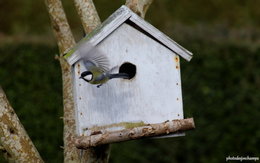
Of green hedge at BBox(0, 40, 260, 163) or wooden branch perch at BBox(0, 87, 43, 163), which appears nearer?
wooden branch perch at BBox(0, 87, 43, 163)

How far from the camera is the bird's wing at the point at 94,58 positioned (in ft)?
8.63

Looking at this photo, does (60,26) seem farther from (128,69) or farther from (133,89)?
(133,89)

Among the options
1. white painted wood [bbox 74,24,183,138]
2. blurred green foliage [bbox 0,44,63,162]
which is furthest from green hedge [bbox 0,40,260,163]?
white painted wood [bbox 74,24,183,138]

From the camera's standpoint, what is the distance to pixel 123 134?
259 centimetres

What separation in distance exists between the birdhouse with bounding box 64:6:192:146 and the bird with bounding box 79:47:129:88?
0.02 metres

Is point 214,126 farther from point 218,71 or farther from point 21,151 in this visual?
point 21,151

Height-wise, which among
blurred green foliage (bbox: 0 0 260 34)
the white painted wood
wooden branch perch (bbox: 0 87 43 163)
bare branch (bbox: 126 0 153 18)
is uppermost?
blurred green foliage (bbox: 0 0 260 34)

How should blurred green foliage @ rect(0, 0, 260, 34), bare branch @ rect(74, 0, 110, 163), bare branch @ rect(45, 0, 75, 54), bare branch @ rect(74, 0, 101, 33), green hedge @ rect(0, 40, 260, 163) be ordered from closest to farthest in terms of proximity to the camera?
bare branch @ rect(74, 0, 110, 163) → bare branch @ rect(74, 0, 101, 33) → bare branch @ rect(45, 0, 75, 54) → green hedge @ rect(0, 40, 260, 163) → blurred green foliage @ rect(0, 0, 260, 34)

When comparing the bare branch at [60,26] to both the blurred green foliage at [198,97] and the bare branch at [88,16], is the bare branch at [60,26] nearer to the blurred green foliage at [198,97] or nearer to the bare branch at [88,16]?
the bare branch at [88,16]

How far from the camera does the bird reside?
260 cm

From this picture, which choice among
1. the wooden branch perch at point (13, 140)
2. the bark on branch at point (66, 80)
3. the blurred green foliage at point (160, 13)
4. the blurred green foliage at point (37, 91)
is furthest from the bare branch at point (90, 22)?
the blurred green foliage at point (160, 13)

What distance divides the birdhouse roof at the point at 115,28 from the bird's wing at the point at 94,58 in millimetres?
21

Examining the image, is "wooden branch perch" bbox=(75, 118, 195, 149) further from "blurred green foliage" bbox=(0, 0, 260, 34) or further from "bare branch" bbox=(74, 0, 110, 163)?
"blurred green foliage" bbox=(0, 0, 260, 34)

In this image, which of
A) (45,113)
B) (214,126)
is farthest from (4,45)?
(214,126)
